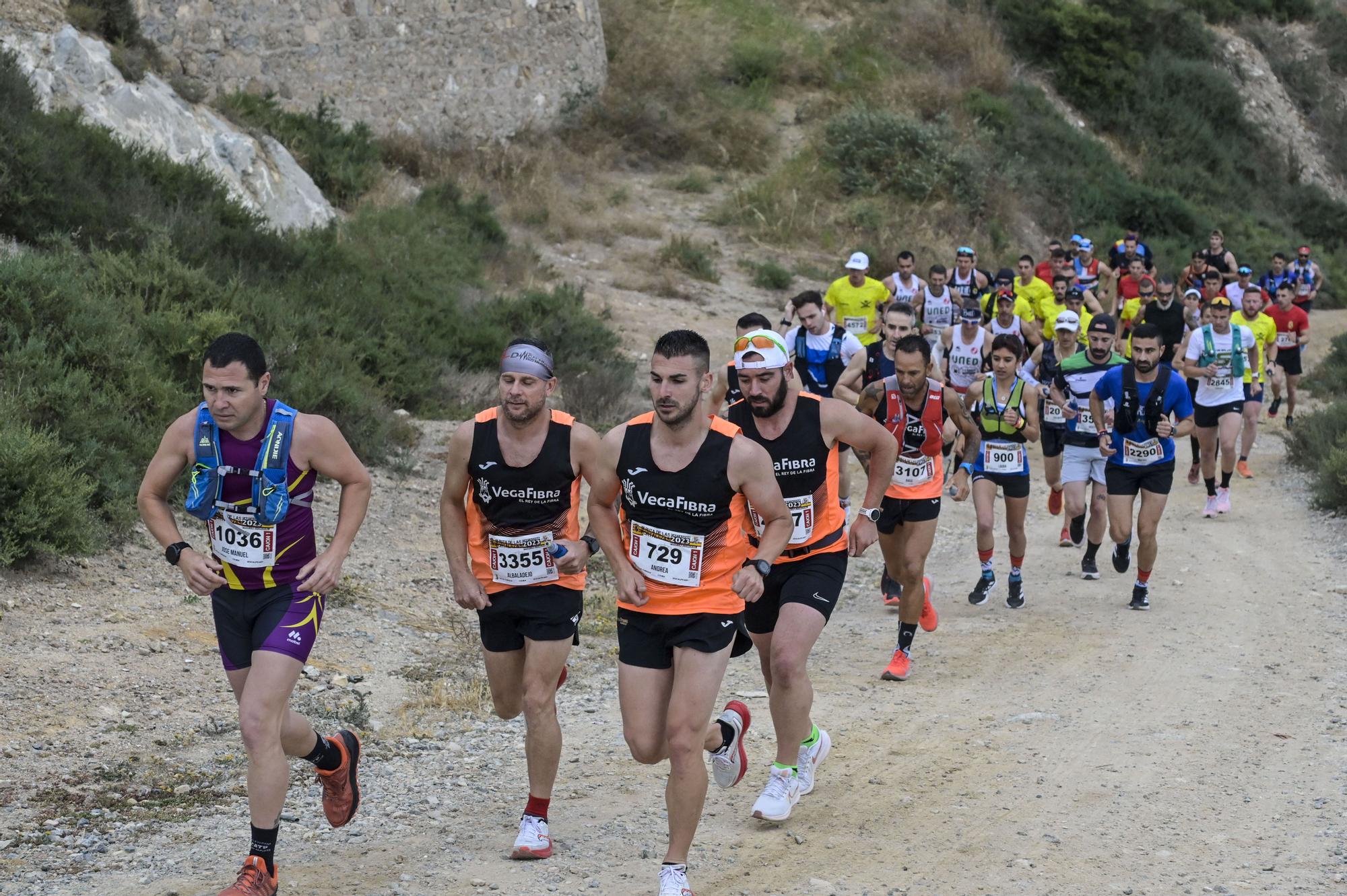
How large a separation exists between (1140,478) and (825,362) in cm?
287

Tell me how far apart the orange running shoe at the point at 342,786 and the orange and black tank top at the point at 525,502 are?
2.92 ft

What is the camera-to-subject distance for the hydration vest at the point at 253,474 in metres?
5.51

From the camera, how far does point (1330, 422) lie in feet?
55.3

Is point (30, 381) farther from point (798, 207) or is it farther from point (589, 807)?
point (798, 207)

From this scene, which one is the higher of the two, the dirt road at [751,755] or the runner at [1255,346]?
the runner at [1255,346]

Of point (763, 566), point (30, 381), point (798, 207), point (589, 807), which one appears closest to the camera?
point (763, 566)

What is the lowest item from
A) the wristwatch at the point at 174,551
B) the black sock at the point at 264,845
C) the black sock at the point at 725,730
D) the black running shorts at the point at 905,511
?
the black sock at the point at 264,845

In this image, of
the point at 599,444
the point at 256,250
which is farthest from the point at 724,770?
the point at 256,250

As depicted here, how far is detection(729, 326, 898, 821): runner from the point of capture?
251 inches

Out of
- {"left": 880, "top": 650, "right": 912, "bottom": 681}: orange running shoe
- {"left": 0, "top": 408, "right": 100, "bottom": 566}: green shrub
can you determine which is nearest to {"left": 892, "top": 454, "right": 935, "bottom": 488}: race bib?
{"left": 880, "top": 650, "right": 912, "bottom": 681}: orange running shoe

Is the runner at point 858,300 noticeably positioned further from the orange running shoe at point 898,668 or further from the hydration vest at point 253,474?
the hydration vest at point 253,474

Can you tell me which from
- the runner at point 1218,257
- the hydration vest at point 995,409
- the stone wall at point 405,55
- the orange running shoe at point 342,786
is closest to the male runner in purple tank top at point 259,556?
the orange running shoe at point 342,786

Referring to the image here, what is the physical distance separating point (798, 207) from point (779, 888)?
22.6 m

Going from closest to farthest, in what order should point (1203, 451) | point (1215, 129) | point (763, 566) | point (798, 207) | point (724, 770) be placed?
point (763, 566)
point (724, 770)
point (1203, 451)
point (798, 207)
point (1215, 129)
